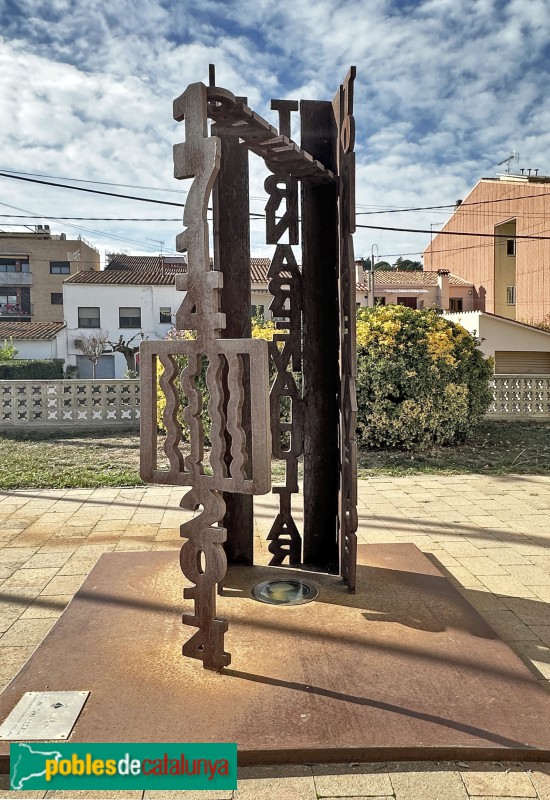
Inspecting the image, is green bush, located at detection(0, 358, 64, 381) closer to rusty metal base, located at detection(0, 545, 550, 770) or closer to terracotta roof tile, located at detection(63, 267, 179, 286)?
terracotta roof tile, located at detection(63, 267, 179, 286)

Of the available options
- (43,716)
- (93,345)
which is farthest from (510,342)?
(43,716)

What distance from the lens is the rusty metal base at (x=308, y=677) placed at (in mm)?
2416

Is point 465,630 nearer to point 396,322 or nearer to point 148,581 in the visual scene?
point 148,581

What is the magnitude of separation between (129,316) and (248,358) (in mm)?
31486

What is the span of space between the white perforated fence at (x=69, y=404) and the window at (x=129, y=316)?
72.4ft

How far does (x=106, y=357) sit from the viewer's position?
34.6 m

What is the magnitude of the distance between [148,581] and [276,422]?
125cm

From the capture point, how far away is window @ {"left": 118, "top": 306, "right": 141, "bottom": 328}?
110 feet

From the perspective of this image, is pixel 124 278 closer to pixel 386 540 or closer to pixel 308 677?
pixel 386 540

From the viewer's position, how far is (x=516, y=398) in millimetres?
12578

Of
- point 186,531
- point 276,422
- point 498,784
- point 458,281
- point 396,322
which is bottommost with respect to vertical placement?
point 498,784

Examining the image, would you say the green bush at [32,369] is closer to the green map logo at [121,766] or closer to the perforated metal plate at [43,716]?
→ the perforated metal plate at [43,716]

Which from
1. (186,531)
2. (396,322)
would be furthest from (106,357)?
(186,531)

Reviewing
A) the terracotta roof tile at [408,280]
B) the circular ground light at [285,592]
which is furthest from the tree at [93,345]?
the circular ground light at [285,592]
